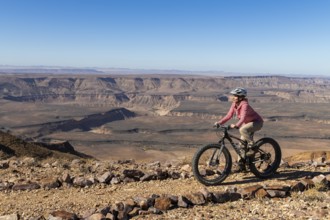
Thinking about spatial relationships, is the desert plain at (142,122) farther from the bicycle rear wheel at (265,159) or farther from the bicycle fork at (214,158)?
the bicycle fork at (214,158)

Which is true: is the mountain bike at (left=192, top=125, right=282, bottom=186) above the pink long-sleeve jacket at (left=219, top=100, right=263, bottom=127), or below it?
below

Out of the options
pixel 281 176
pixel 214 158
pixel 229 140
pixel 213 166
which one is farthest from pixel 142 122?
pixel 229 140

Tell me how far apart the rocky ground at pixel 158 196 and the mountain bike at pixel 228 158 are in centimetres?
21

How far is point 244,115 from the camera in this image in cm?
796

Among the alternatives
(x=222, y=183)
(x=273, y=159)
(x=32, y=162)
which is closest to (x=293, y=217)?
(x=222, y=183)

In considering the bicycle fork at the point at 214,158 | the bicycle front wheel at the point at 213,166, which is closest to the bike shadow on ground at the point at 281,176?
the bicycle front wheel at the point at 213,166

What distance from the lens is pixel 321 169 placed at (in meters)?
9.51

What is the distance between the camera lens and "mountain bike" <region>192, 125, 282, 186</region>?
7.92 meters

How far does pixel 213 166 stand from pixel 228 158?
429 millimetres

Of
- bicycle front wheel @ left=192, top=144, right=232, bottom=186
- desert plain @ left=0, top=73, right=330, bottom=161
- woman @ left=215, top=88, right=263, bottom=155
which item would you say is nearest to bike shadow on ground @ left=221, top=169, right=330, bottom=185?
bicycle front wheel @ left=192, top=144, right=232, bottom=186

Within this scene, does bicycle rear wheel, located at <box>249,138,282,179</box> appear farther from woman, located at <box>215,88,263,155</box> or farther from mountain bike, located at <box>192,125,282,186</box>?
woman, located at <box>215,88,263,155</box>

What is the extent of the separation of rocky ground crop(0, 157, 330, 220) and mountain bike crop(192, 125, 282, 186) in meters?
0.21

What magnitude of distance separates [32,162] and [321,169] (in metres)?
7.71

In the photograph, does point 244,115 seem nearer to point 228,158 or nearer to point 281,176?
point 228,158
